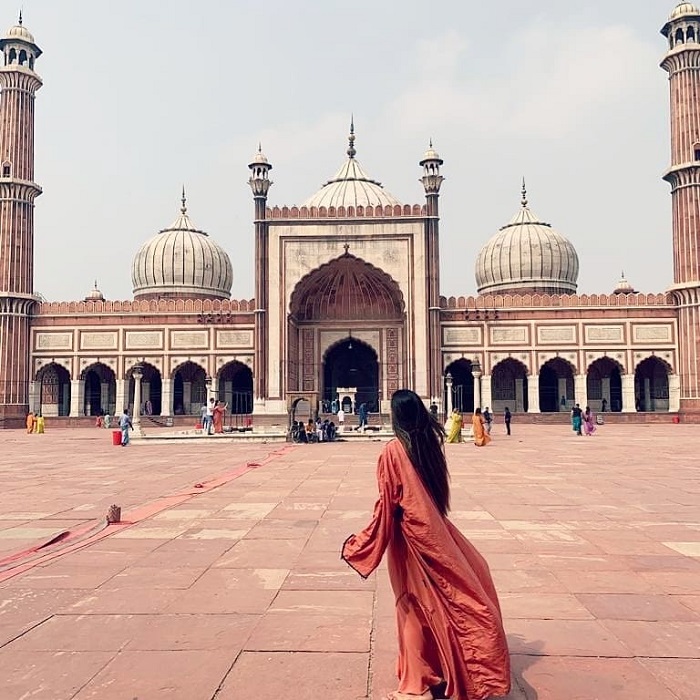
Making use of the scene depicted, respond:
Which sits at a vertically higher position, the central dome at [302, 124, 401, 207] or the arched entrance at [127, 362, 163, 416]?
the central dome at [302, 124, 401, 207]

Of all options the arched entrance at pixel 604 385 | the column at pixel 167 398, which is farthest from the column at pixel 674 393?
the column at pixel 167 398

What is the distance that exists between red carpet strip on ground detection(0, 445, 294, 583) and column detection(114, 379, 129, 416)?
78.2ft

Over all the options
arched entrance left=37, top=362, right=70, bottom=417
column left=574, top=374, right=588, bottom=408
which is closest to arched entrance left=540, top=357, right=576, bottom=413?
column left=574, top=374, right=588, bottom=408

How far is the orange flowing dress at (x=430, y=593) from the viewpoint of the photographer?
8.19 feet

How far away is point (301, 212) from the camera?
30.4m

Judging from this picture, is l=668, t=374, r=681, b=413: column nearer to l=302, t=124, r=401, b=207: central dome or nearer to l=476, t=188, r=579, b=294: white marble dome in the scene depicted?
l=476, t=188, r=579, b=294: white marble dome

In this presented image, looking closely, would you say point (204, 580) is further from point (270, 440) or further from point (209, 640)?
point (270, 440)

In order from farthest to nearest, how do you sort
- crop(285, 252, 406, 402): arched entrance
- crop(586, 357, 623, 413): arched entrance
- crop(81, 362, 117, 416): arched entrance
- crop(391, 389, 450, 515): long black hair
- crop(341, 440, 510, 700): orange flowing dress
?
crop(81, 362, 117, 416): arched entrance, crop(586, 357, 623, 413): arched entrance, crop(285, 252, 406, 402): arched entrance, crop(391, 389, 450, 515): long black hair, crop(341, 440, 510, 700): orange flowing dress

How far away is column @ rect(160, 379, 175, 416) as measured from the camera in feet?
103

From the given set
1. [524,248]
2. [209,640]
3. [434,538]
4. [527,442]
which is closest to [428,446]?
[434,538]

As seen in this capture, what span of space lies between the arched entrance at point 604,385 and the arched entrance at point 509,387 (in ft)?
10.4

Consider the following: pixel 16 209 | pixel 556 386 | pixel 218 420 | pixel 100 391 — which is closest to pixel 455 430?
pixel 218 420

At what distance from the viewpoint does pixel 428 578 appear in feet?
8.50

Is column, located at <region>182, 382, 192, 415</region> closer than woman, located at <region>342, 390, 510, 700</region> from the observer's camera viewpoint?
No
